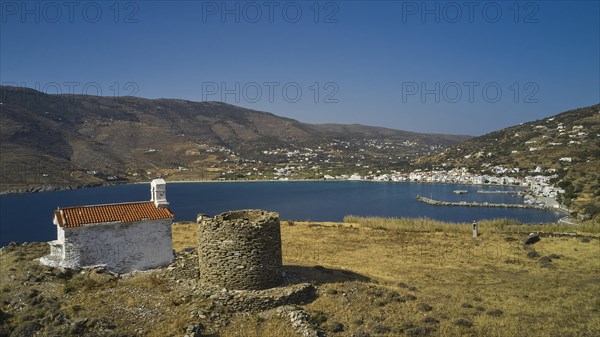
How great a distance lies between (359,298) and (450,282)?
18.6 feet

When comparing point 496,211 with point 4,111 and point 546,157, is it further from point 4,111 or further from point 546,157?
point 4,111

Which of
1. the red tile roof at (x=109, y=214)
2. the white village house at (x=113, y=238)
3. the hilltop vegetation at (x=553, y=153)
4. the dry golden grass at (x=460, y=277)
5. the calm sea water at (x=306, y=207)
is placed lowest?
the calm sea water at (x=306, y=207)

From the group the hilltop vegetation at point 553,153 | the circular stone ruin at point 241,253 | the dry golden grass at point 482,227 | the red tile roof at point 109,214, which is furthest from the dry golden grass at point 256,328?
the hilltop vegetation at point 553,153

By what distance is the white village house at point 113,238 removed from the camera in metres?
18.0

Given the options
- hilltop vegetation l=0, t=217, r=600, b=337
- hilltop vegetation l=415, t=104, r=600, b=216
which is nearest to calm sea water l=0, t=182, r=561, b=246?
hilltop vegetation l=415, t=104, r=600, b=216

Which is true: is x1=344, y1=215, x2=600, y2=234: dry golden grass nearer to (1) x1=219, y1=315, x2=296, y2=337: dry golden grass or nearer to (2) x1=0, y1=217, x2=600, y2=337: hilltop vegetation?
(2) x1=0, y1=217, x2=600, y2=337: hilltop vegetation

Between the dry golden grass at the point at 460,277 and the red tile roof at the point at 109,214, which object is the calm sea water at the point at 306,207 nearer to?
the dry golden grass at the point at 460,277

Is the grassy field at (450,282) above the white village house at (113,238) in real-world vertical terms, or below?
below

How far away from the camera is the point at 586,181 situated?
6600 centimetres

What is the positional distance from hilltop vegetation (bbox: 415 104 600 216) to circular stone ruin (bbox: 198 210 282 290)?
4454cm

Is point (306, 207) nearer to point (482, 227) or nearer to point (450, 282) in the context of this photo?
point (482, 227)

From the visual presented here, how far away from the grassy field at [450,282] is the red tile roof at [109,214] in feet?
22.1

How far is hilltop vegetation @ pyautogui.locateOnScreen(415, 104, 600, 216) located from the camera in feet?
216

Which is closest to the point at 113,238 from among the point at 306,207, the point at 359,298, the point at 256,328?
the point at 256,328
